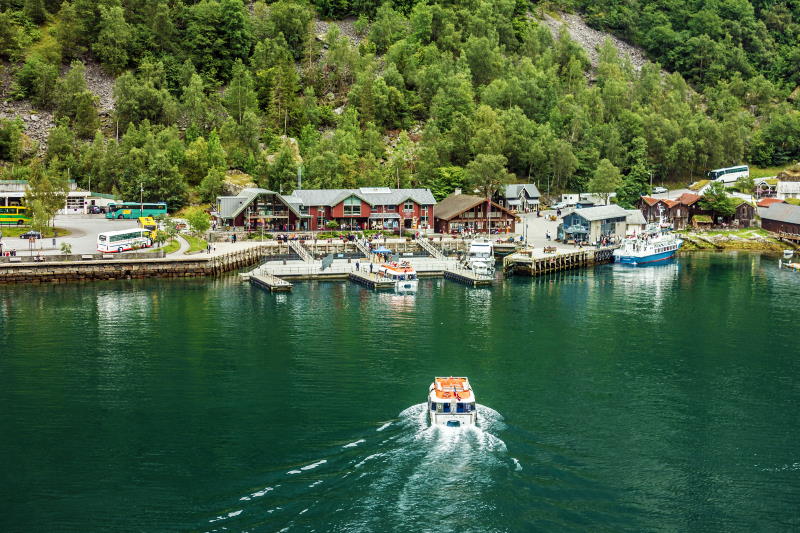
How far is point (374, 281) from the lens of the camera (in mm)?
88938

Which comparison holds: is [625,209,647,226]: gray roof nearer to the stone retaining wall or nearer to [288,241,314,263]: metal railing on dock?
[288,241,314,263]: metal railing on dock

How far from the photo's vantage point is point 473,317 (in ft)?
243

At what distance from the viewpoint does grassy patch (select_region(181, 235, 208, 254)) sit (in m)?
101

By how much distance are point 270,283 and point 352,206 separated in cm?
3185

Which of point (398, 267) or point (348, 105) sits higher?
point (348, 105)

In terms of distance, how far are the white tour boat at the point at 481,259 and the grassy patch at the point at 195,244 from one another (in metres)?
31.5

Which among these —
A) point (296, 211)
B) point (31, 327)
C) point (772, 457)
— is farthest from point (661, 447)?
point (296, 211)

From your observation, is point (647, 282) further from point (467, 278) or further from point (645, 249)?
point (467, 278)

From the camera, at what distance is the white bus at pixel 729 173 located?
498ft

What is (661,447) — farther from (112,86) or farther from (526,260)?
(112,86)

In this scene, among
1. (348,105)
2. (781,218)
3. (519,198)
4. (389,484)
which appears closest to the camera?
(389,484)

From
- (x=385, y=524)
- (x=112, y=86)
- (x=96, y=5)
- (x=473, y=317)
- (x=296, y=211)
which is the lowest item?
(x=385, y=524)

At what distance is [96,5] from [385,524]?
152 metres

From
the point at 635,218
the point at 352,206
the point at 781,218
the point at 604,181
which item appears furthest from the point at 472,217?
the point at 781,218
